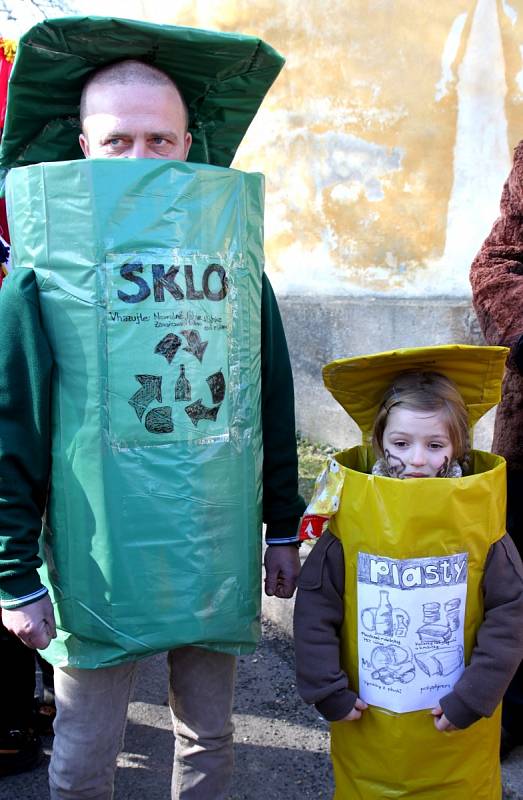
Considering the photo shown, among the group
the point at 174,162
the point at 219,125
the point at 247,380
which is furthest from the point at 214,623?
the point at 219,125

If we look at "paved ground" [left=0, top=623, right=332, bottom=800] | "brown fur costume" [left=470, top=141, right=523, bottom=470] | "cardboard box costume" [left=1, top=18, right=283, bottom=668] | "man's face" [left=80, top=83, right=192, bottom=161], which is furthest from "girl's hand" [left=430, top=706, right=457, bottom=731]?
"man's face" [left=80, top=83, right=192, bottom=161]

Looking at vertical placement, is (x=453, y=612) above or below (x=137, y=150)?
below

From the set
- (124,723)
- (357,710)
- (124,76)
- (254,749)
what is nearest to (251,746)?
(254,749)

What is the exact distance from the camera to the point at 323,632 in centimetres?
181

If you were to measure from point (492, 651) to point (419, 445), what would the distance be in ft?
1.51

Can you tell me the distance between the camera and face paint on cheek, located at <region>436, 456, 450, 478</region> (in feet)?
6.11

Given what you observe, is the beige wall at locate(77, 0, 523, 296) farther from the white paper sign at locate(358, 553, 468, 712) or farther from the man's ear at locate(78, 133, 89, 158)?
the white paper sign at locate(358, 553, 468, 712)

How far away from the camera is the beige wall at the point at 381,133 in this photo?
4266mm

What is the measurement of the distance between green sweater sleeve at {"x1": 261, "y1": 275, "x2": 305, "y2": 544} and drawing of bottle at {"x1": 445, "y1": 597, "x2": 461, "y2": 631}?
1.50ft

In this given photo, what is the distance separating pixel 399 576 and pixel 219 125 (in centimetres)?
124

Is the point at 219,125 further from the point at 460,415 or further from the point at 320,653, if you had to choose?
the point at 320,653

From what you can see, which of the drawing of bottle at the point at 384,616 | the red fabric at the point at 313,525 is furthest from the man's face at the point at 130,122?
the drawing of bottle at the point at 384,616

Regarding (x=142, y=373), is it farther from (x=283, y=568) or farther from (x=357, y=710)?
(x=357, y=710)

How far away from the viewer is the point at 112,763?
6.08ft
